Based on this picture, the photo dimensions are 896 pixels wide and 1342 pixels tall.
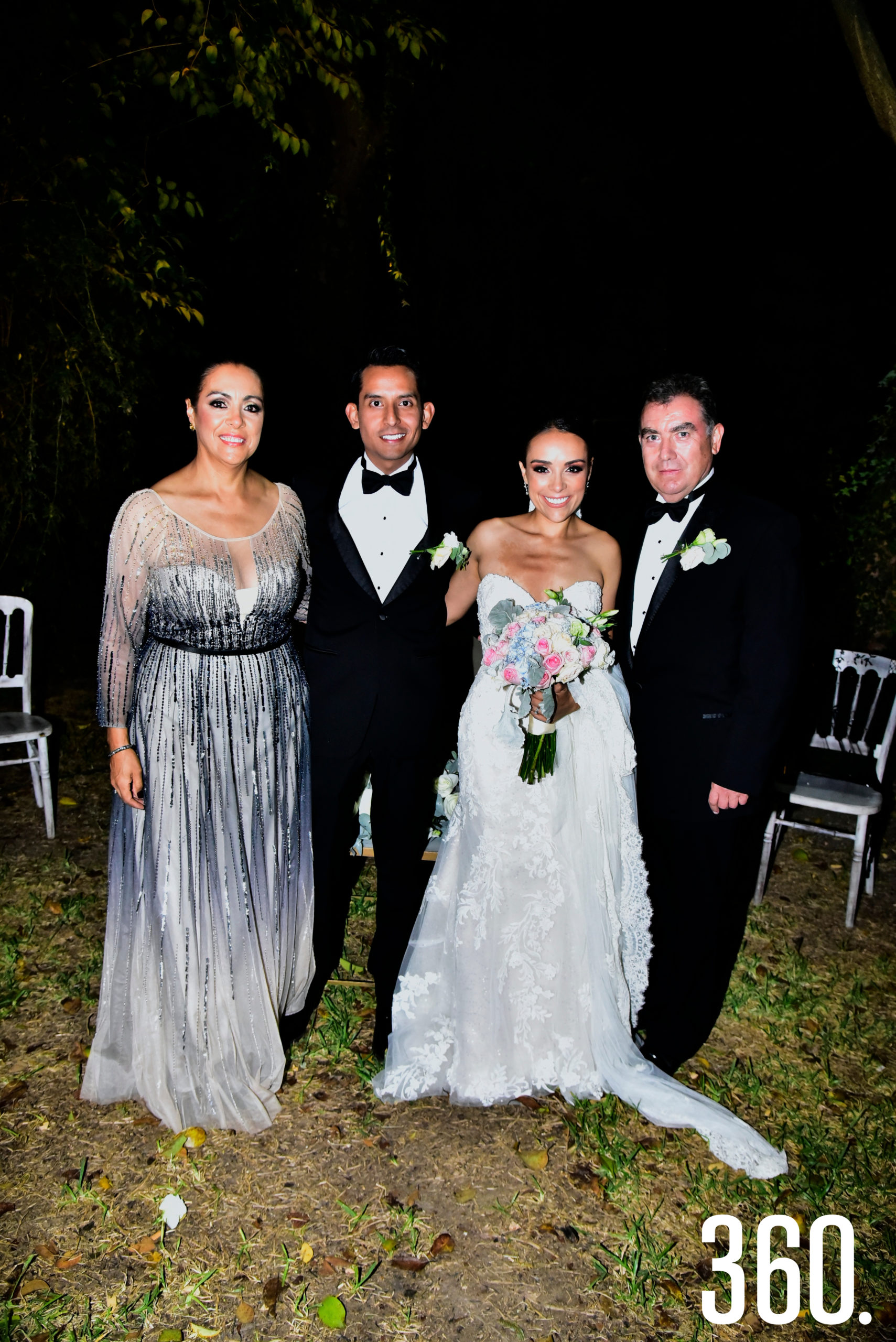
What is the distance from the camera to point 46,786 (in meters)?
5.28

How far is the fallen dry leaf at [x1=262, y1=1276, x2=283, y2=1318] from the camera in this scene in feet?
8.14

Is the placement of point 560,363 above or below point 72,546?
above

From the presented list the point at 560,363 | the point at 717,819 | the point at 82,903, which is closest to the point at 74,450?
the point at 82,903

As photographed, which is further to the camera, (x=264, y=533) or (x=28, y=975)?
(x=28, y=975)

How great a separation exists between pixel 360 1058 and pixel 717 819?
1638 millimetres

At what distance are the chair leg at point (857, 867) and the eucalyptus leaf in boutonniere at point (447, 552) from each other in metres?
2.65

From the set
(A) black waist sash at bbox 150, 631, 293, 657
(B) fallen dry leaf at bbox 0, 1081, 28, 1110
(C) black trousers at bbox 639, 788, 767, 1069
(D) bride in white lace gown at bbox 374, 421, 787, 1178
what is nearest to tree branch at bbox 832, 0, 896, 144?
(D) bride in white lace gown at bbox 374, 421, 787, 1178

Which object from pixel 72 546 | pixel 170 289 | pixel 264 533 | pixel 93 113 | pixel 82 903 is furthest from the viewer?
pixel 72 546

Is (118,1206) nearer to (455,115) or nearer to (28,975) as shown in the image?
(28,975)

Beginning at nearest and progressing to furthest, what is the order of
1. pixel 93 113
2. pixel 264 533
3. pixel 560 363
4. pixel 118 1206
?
pixel 118 1206, pixel 264 533, pixel 93 113, pixel 560 363

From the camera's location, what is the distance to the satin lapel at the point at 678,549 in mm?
3139

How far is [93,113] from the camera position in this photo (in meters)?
5.55

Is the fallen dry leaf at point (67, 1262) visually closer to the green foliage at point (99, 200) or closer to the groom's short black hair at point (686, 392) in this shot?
the groom's short black hair at point (686, 392)

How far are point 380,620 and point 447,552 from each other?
325 mm
